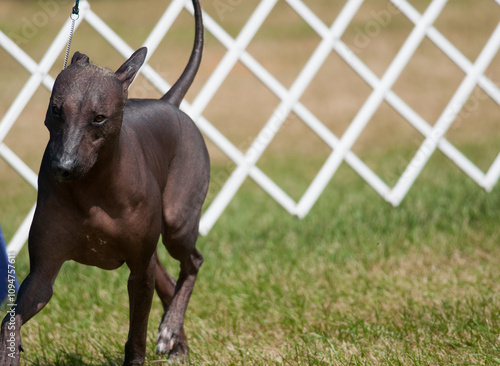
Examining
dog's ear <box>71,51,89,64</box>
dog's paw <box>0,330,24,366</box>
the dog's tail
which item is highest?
the dog's tail

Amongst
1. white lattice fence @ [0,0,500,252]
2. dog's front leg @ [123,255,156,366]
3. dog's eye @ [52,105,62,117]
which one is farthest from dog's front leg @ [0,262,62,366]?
white lattice fence @ [0,0,500,252]

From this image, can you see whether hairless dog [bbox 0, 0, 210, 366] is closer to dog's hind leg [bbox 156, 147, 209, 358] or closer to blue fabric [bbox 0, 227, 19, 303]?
dog's hind leg [bbox 156, 147, 209, 358]

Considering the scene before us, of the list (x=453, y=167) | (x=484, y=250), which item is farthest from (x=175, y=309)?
(x=453, y=167)

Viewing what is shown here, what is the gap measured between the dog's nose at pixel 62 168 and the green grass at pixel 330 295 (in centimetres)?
95

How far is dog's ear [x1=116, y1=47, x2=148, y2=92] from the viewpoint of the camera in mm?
1969

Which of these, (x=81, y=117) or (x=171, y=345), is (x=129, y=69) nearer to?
(x=81, y=117)

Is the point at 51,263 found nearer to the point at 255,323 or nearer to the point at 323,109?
the point at 255,323

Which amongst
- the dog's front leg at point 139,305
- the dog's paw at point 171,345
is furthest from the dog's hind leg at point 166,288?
the dog's front leg at point 139,305

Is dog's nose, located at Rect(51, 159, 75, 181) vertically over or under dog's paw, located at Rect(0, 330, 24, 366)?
over

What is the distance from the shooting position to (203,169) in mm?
2469

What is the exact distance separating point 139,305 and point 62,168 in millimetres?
636

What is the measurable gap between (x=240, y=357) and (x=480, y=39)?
11.1 metres

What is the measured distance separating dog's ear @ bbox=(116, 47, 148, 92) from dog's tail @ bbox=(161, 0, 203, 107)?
1.69 ft

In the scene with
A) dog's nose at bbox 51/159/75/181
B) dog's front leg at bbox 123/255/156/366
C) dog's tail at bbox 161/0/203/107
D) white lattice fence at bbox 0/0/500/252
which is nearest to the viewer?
dog's nose at bbox 51/159/75/181
